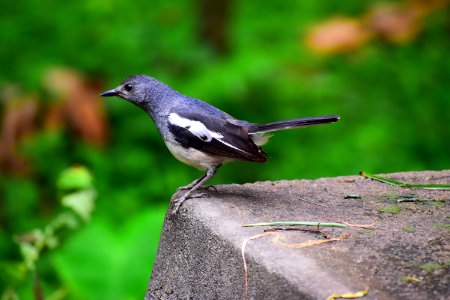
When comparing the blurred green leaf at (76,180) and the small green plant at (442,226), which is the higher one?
the blurred green leaf at (76,180)

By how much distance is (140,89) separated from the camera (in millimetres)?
3752

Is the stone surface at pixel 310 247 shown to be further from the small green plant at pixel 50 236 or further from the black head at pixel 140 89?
the small green plant at pixel 50 236

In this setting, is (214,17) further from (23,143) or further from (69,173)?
(69,173)

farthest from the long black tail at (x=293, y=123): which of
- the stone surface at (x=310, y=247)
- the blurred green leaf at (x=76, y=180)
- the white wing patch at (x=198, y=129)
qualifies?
the blurred green leaf at (x=76, y=180)

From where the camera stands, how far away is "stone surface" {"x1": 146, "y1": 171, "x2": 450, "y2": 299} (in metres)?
2.33

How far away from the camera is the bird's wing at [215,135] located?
3.34 meters

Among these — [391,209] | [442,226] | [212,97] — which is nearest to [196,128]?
[391,209]

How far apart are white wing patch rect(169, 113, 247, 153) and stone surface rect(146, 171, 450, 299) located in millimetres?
223

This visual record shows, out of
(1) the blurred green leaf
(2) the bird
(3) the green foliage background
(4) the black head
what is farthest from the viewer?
(3) the green foliage background

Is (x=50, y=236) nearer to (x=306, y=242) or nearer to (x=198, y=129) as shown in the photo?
(x=198, y=129)

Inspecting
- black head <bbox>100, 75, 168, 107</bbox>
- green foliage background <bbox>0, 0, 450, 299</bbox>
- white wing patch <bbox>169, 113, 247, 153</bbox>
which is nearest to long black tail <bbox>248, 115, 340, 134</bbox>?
white wing patch <bbox>169, 113, 247, 153</bbox>

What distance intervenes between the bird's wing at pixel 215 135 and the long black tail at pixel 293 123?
0.05 meters

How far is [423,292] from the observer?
2.26 meters

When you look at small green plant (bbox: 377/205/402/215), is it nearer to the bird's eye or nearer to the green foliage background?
the bird's eye
